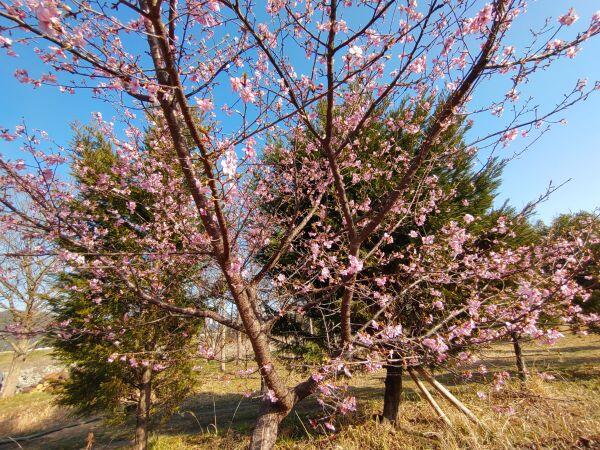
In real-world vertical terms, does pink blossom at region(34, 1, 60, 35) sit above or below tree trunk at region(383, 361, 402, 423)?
above

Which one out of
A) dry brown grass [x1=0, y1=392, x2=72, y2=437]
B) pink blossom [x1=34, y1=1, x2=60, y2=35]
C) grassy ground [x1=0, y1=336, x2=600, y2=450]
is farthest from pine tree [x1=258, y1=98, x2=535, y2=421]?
dry brown grass [x1=0, y1=392, x2=72, y2=437]

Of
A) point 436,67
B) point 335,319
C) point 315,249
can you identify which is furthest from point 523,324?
point 335,319

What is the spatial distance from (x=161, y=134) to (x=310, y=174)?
1.97m

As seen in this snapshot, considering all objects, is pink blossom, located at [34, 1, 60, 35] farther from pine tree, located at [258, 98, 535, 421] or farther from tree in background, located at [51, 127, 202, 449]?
tree in background, located at [51, 127, 202, 449]

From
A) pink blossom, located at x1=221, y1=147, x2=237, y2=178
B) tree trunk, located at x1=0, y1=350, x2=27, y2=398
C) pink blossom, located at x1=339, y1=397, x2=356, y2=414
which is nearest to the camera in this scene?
pink blossom, located at x1=221, y1=147, x2=237, y2=178

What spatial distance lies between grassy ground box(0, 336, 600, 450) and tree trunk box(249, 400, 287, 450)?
0.53 meters

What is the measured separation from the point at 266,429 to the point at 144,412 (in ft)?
15.0

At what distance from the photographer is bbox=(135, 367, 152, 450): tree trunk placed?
593 centimetres

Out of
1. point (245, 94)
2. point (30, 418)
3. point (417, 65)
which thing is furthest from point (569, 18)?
point (30, 418)

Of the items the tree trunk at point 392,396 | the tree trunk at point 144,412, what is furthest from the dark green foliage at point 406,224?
the tree trunk at point 144,412

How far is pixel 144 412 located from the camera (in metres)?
6.13

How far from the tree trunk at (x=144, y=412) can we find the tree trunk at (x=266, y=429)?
441 cm

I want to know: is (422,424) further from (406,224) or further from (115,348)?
(115,348)

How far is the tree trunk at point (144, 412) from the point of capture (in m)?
5.93
